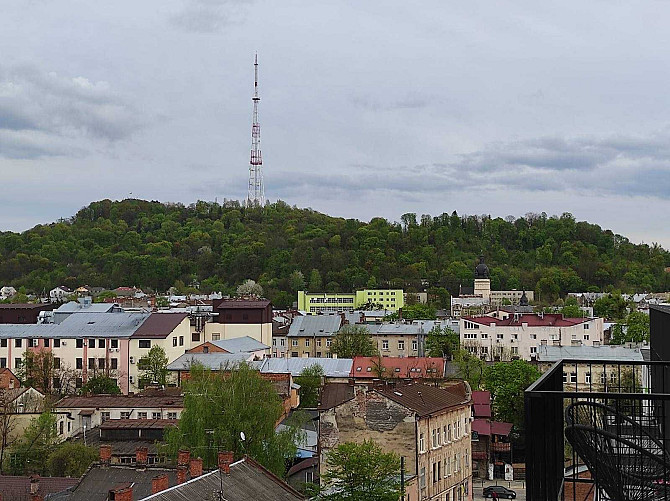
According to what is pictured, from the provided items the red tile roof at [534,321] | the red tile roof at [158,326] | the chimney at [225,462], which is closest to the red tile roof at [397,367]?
the red tile roof at [158,326]

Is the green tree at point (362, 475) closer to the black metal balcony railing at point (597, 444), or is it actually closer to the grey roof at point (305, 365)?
the black metal balcony railing at point (597, 444)

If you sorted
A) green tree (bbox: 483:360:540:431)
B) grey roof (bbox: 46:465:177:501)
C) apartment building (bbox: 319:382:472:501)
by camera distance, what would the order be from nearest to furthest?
grey roof (bbox: 46:465:177:501) < apartment building (bbox: 319:382:472:501) < green tree (bbox: 483:360:540:431)

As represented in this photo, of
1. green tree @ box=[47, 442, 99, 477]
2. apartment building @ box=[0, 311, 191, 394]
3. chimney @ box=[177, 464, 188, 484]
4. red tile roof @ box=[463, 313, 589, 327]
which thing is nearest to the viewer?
chimney @ box=[177, 464, 188, 484]

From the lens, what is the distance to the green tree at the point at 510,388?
1940 inches

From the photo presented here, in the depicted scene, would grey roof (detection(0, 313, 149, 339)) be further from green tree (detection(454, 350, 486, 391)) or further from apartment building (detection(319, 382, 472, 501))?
apartment building (detection(319, 382, 472, 501))

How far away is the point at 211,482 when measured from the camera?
75.9 feet

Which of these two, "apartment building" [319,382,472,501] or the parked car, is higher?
"apartment building" [319,382,472,501]

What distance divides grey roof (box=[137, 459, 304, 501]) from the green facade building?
10784 cm

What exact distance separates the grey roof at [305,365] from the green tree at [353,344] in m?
13.1

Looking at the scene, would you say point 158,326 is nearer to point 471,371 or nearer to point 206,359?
point 206,359

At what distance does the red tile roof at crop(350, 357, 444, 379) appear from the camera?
55.8 meters

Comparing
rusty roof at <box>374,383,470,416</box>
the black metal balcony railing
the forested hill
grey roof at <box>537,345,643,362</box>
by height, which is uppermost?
the forested hill

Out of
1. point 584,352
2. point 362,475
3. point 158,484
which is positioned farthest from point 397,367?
point 158,484

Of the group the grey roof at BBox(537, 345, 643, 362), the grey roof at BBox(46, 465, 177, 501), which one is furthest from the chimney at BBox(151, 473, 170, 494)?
the grey roof at BBox(537, 345, 643, 362)
